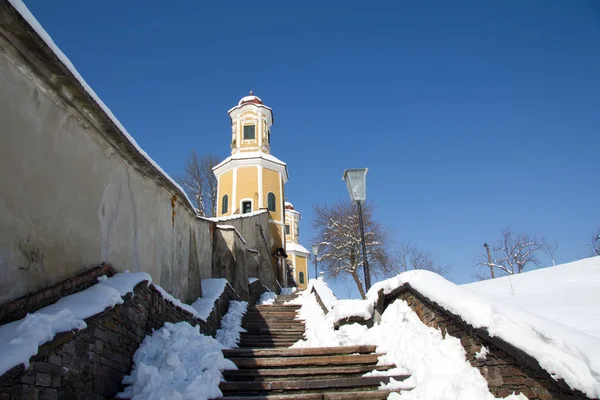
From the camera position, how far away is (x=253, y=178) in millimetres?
31219

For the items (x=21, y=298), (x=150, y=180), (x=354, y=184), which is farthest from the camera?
(x=354, y=184)

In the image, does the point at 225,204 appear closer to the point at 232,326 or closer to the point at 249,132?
the point at 249,132

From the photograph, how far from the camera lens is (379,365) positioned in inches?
221

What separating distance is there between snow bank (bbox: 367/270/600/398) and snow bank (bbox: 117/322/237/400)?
286 centimetres

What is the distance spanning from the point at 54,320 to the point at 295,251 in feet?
150

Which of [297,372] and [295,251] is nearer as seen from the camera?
[297,372]

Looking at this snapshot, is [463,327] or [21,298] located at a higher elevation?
[21,298]

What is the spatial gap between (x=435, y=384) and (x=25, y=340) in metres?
3.75

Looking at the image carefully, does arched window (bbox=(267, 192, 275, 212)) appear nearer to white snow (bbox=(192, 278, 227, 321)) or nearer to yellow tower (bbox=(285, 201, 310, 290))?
yellow tower (bbox=(285, 201, 310, 290))

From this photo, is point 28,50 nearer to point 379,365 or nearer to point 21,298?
point 21,298

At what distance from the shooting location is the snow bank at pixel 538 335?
10.2 feet

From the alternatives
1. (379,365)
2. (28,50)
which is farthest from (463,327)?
(28,50)

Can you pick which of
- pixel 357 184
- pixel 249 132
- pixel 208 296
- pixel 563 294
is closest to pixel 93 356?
pixel 208 296

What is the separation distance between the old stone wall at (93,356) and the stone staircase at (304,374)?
3.84 feet
